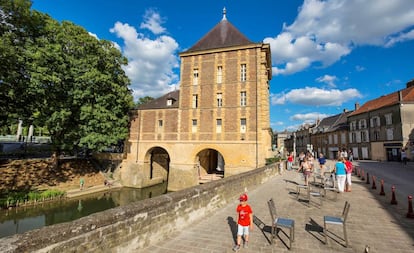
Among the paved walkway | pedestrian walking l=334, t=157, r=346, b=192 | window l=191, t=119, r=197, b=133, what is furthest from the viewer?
window l=191, t=119, r=197, b=133

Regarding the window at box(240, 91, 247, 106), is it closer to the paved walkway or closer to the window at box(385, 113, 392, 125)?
the paved walkway

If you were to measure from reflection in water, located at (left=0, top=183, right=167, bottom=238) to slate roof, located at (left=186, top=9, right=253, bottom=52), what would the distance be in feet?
59.0

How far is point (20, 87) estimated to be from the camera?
1558cm

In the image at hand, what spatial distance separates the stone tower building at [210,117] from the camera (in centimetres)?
2102

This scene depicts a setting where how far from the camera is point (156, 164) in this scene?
28.7m

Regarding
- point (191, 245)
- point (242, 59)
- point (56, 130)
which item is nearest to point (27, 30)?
point (56, 130)

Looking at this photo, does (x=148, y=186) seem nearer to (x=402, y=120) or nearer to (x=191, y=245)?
(x=191, y=245)

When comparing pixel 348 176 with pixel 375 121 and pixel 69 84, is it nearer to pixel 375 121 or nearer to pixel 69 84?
pixel 69 84

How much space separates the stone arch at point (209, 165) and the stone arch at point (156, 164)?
629 centimetres

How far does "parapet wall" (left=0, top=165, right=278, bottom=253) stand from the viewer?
9.06ft

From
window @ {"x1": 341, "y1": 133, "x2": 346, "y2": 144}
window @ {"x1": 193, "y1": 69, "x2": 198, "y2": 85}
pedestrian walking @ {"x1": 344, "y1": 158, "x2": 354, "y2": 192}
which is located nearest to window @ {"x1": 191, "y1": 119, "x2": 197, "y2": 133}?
window @ {"x1": 193, "y1": 69, "x2": 198, "y2": 85}

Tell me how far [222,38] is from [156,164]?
1815cm

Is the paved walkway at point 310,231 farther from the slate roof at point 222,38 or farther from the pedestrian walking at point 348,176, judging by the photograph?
the slate roof at point 222,38

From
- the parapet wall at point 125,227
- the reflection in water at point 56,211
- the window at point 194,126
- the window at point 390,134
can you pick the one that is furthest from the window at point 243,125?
the window at point 390,134
